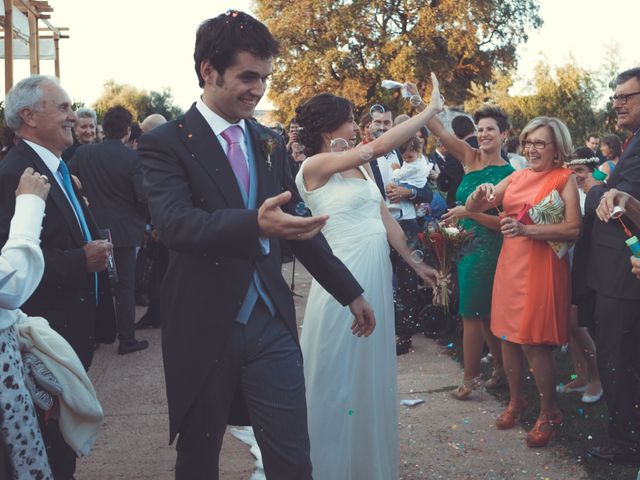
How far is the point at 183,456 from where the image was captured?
3.00m

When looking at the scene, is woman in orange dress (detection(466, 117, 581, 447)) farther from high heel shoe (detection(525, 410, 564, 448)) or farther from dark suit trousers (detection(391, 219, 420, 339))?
dark suit trousers (detection(391, 219, 420, 339))

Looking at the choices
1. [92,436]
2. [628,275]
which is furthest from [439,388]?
[92,436]

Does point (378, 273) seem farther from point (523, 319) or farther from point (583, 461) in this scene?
point (583, 461)

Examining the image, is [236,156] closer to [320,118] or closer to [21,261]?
[21,261]

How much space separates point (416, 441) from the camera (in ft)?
17.6

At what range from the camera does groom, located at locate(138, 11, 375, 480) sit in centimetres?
287

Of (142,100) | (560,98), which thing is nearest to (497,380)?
(560,98)

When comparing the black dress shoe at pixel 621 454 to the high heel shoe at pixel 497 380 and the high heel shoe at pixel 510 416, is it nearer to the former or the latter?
the high heel shoe at pixel 510 416

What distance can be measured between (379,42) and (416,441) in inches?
1368

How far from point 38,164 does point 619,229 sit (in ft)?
11.2

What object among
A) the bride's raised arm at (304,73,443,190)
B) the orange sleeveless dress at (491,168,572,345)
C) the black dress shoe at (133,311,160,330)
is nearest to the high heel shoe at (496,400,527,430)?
the orange sleeveless dress at (491,168,572,345)

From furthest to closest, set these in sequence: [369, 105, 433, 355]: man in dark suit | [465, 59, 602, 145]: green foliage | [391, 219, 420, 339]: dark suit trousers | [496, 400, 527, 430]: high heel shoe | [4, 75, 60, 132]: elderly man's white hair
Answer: [465, 59, 602, 145]: green foliage < [391, 219, 420, 339]: dark suit trousers < [369, 105, 433, 355]: man in dark suit < [496, 400, 527, 430]: high heel shoe < [4, 75, 60, 132]: elderly man's white hair

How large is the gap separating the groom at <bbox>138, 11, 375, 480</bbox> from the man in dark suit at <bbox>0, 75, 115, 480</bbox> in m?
1.02

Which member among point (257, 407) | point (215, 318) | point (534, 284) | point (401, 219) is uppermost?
point (401, 219)
